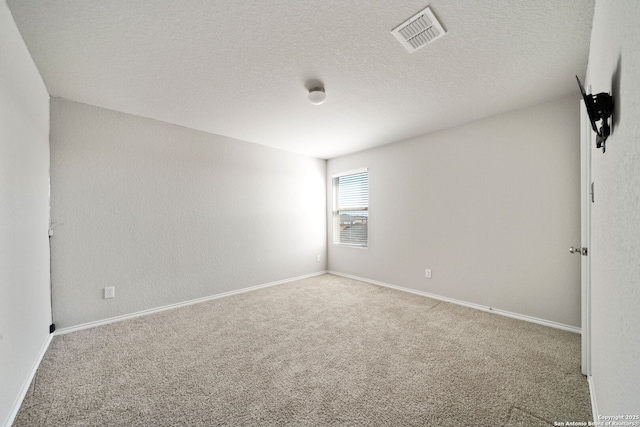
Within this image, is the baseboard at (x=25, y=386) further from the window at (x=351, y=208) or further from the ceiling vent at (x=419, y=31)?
the window at (x=351, y=208)

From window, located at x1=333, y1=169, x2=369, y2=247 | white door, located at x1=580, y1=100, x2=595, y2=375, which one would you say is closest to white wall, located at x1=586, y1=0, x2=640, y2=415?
white door, located at x1=580, y1=100, x2=595, y2=375

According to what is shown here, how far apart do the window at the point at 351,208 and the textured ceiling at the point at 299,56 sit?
1632mm

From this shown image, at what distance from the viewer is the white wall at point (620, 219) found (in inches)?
27.7

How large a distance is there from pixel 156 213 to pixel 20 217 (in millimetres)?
1427

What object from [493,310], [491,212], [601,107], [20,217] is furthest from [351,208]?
[20,217]

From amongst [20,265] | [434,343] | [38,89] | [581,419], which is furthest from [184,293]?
[581,419]

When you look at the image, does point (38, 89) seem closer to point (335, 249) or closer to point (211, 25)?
point (211, 25)

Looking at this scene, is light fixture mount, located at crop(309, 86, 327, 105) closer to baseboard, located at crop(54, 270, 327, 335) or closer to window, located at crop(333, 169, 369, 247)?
window, located at crop(333, 169, 369, 247)

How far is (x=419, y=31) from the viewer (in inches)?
64.3

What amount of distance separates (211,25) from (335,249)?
3.94 metres

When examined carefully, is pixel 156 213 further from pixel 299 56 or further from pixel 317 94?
pixel 299 56

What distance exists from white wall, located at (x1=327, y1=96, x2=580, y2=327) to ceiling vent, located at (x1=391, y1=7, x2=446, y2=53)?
1.81m

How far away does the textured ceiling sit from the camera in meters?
1.48

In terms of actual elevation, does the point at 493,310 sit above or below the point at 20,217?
below
